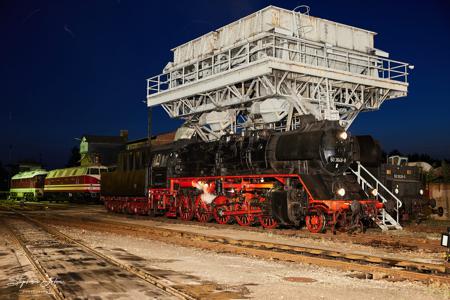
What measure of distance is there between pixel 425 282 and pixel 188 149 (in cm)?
1461

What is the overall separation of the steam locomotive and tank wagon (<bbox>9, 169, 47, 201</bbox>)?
3325cm

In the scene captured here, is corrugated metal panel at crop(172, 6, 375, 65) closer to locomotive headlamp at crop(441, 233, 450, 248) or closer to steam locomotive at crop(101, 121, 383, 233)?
steam locomotive at crop(101, 121, 383, 233)

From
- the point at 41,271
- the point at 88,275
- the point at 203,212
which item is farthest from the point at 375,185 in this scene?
the point at 41,271

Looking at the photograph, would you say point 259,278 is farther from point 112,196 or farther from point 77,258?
point 112,196

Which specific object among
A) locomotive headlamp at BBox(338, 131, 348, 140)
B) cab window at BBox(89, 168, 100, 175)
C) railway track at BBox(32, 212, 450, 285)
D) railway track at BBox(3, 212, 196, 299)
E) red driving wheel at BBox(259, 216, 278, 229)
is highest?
locomotive headlamp at BBox(338, 131, 348, 140)

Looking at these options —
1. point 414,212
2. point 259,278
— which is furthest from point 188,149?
point 259,278

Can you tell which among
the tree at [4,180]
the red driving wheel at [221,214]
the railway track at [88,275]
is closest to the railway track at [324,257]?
the railway track at [88,275]

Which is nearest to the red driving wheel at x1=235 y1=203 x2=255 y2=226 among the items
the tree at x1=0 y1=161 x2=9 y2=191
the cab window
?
the cab window

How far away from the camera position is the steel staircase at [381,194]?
1628cm

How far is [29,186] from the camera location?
5531 cm

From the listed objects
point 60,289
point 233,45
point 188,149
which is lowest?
point 60,289

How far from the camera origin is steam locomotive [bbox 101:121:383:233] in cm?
1491

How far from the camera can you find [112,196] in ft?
91.0

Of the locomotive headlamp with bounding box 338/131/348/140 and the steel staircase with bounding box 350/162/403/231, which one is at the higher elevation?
the locomotive headlamp with bounding box 338/131/348/140
